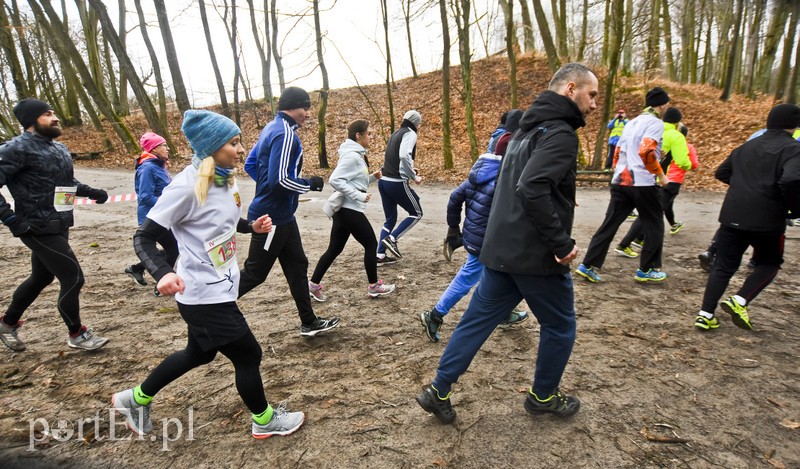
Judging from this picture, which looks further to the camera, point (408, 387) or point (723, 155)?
point (723, 155)

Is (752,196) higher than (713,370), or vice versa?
(752,196)

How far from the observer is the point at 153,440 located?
281cm

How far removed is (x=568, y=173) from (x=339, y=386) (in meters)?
2.24

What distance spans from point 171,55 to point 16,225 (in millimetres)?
17049

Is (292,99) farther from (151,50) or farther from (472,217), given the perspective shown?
(151,50)

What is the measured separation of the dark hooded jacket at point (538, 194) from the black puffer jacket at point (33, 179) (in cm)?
372

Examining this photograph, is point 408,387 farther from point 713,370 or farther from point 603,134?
point 603,134

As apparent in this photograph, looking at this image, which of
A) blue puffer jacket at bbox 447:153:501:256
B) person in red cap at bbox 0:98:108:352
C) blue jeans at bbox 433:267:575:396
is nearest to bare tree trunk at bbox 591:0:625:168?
blue puffer jacket at bbox 447:153:501:256

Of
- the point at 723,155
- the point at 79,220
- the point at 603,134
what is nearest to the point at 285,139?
the point at 79,220

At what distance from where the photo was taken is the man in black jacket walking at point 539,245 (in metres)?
2.45

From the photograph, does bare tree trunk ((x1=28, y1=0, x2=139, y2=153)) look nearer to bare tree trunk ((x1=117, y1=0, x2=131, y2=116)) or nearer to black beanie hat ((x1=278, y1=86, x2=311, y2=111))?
bare tree trunk ((x1=117, y1=0, x2=131, y2=116))

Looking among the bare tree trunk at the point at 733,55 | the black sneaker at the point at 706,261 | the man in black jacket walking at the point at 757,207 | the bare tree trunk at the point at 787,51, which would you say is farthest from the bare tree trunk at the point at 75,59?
the bare tree trunk at the point at 733,55

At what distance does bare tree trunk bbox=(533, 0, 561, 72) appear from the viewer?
15281 millimetres

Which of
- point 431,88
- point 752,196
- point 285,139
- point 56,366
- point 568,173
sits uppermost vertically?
point 431,88
